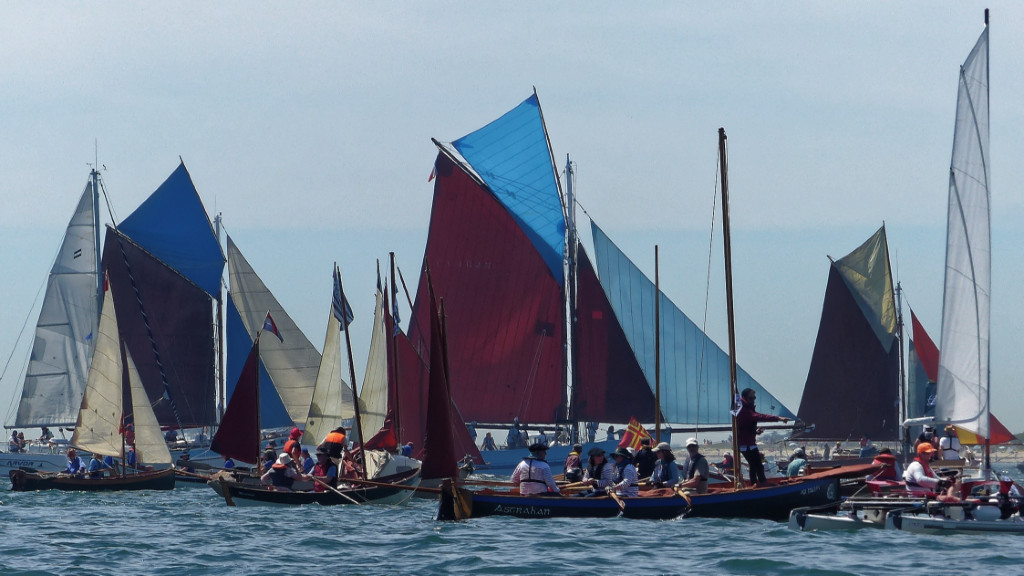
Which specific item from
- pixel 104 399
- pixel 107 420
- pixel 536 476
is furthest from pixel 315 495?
pixel 104 399

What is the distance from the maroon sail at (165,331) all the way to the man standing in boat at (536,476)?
49563 millimetres

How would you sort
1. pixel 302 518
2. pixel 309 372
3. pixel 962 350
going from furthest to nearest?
pixel 309 372 < pixel 302 518 < pixel 962 350

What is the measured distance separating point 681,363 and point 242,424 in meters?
23.6

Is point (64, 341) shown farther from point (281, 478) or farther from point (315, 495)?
point (315, 495)

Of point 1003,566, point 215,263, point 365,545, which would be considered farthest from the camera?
point 215,263

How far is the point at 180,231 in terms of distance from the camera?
85.1 m

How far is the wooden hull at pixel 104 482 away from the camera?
172 feet

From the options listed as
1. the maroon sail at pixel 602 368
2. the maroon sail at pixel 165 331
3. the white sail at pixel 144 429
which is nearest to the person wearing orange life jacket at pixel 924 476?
the white sail at pixel 144 429

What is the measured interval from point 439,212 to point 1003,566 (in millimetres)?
47658

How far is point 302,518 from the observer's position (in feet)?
122

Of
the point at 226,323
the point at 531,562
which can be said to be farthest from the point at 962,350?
the point at 226,323

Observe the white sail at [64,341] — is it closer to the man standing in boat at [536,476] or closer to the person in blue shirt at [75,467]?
the person in blue shirt at [75,467]

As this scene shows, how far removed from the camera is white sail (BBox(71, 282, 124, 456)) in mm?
53125

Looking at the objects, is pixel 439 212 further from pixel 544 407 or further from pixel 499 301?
pixel 544 407
